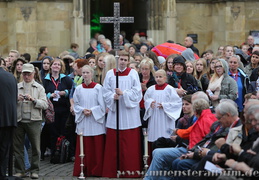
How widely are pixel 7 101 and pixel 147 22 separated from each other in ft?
47.4

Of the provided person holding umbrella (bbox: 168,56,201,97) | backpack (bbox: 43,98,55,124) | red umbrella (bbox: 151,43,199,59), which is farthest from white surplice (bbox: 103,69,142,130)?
red umbrella (bbox: 151,43,199,59)

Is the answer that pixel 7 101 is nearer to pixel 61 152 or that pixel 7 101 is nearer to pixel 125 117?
pixel 125 117

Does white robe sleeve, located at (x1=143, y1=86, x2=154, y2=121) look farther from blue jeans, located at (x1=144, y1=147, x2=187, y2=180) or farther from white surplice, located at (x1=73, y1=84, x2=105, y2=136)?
blue jeans, located at (x1=144, y1=147, x2=187, y2=180)

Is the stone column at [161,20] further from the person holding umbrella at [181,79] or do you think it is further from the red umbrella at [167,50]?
the person holding umbrella at [181,79]

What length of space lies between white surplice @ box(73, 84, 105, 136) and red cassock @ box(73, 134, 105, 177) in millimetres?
126

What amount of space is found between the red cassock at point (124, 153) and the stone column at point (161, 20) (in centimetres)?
1200

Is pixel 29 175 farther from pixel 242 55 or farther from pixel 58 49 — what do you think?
pixel 58 49

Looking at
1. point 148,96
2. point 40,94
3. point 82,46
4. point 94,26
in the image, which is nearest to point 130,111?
point 148,96

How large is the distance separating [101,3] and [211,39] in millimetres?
7514

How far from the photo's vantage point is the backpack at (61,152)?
47.9 feet

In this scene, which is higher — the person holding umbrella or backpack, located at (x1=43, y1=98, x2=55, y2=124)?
the person holding umbrella

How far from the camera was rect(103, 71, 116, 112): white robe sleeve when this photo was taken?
42.8 feet

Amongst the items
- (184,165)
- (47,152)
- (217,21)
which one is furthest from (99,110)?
(217,21)

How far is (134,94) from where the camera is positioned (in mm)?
13023
